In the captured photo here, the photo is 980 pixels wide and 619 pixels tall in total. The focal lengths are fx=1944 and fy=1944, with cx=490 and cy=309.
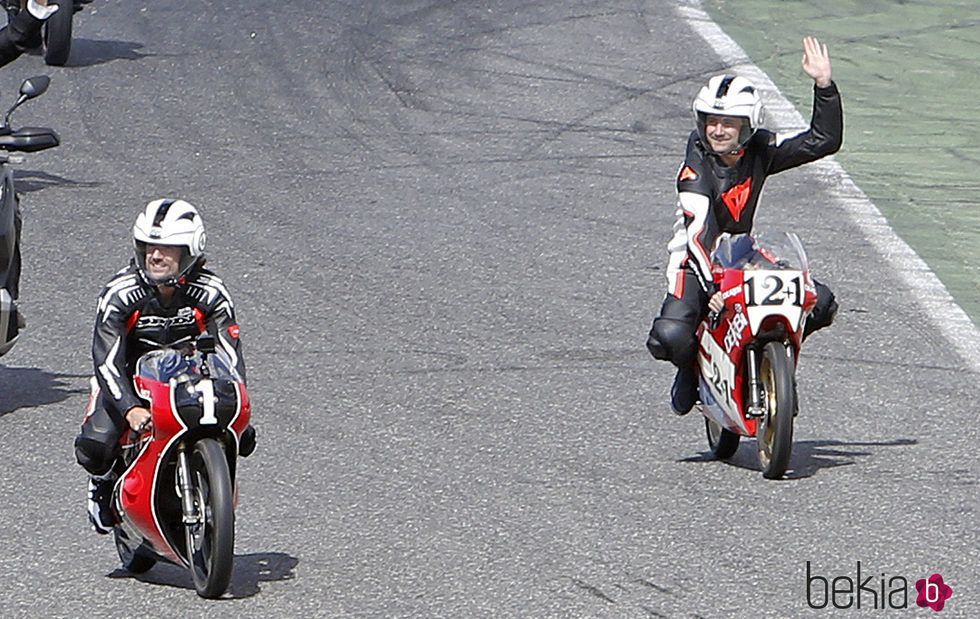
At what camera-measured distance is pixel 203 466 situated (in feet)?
21.4

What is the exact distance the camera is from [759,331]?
808 cm

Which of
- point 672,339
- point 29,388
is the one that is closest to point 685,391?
point 672,339

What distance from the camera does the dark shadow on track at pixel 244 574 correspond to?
268 inches

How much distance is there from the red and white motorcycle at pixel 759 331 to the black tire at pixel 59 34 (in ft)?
32.5

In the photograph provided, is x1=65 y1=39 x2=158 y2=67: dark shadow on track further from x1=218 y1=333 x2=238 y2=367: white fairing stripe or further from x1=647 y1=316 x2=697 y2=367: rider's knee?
x1=218 y1=333 x2=238 y2=367: white fairing stripe

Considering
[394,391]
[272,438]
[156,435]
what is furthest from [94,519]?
[394,391]

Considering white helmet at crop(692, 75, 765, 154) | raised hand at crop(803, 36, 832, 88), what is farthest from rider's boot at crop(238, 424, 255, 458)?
raised hand at crop(803, 36, 832, 88)

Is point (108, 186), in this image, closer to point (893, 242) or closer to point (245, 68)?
point (245, 68)

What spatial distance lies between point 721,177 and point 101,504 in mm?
3098

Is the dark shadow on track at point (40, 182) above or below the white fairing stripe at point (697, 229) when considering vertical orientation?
below

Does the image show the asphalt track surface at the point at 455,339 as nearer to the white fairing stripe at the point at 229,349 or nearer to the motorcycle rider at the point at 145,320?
the motorcycle rider at the point at 145,320

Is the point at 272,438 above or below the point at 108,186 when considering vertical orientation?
above

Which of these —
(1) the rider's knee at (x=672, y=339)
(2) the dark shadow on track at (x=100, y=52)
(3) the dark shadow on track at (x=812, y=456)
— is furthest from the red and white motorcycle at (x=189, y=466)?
(2) the dark shadow on track at (x=100, y=52)

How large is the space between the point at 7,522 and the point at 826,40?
1157cm
